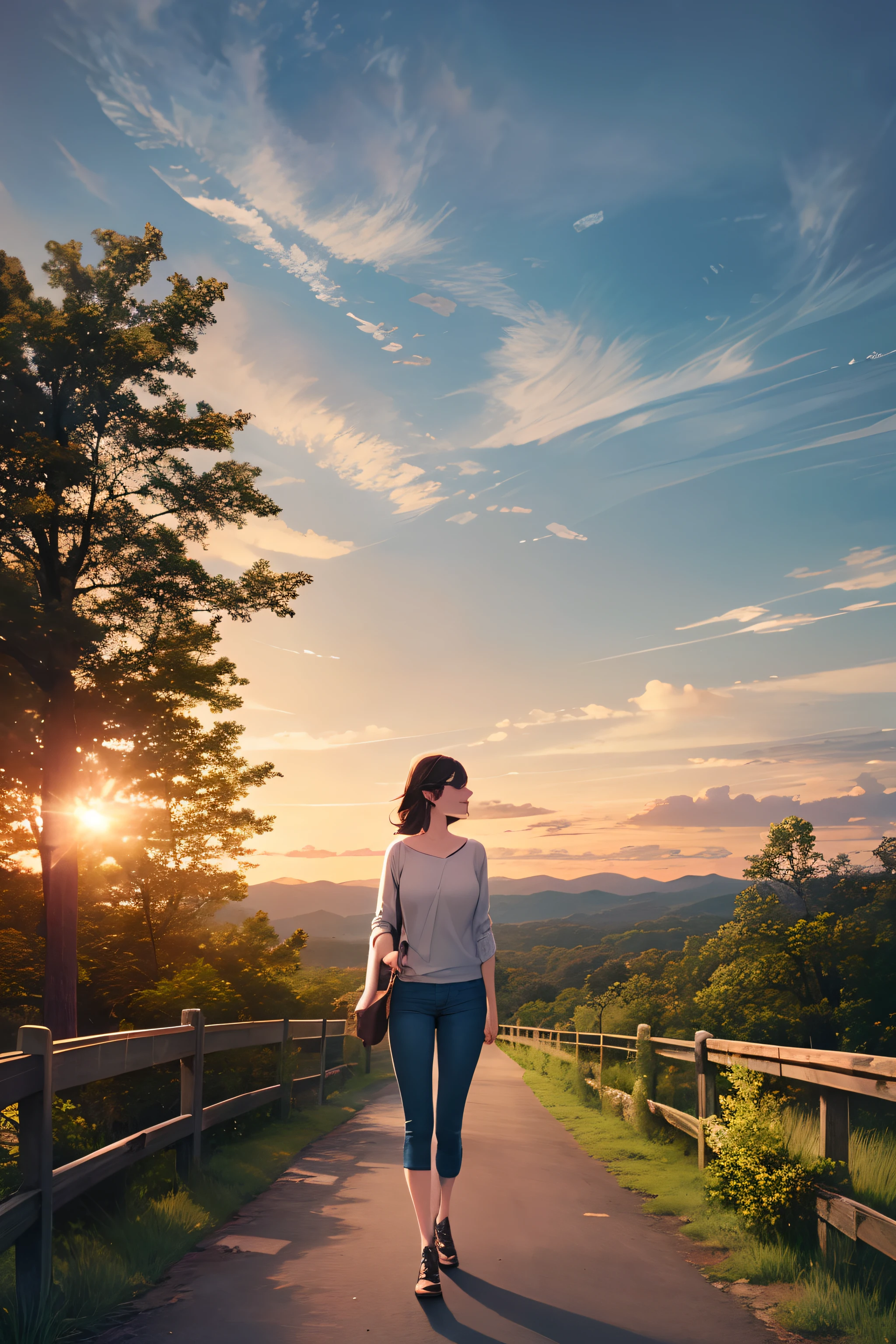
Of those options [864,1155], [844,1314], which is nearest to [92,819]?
[864,1155]

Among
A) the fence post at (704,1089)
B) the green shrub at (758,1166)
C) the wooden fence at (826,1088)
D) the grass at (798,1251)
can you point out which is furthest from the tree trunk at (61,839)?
the green shrub at (758,1166)

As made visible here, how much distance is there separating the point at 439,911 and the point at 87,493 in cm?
1548

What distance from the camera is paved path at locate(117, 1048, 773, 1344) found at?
144 inches

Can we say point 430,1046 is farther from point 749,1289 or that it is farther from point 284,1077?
point 284,1077

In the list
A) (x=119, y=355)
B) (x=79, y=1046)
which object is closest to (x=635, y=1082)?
(x=79, y=1046)

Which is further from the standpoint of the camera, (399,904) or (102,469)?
(102,469)

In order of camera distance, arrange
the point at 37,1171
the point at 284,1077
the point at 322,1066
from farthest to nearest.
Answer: the point at 322,1066
the point at 284,1077
the point at 37,1171

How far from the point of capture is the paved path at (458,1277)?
3.66 m

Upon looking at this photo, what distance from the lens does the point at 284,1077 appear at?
31.0 feet

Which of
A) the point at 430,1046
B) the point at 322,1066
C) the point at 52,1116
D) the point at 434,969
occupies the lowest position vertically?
the point at 322,1066

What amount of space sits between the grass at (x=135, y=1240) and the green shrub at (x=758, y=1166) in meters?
2.95

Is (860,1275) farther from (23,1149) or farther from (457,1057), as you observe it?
(23,1149)

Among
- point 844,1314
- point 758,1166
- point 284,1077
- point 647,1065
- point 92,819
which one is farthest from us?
point 92,819

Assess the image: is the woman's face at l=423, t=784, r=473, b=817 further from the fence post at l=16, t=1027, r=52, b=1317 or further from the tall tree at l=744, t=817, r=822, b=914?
the tall tree at l=744, t=817, r=822, b=914
